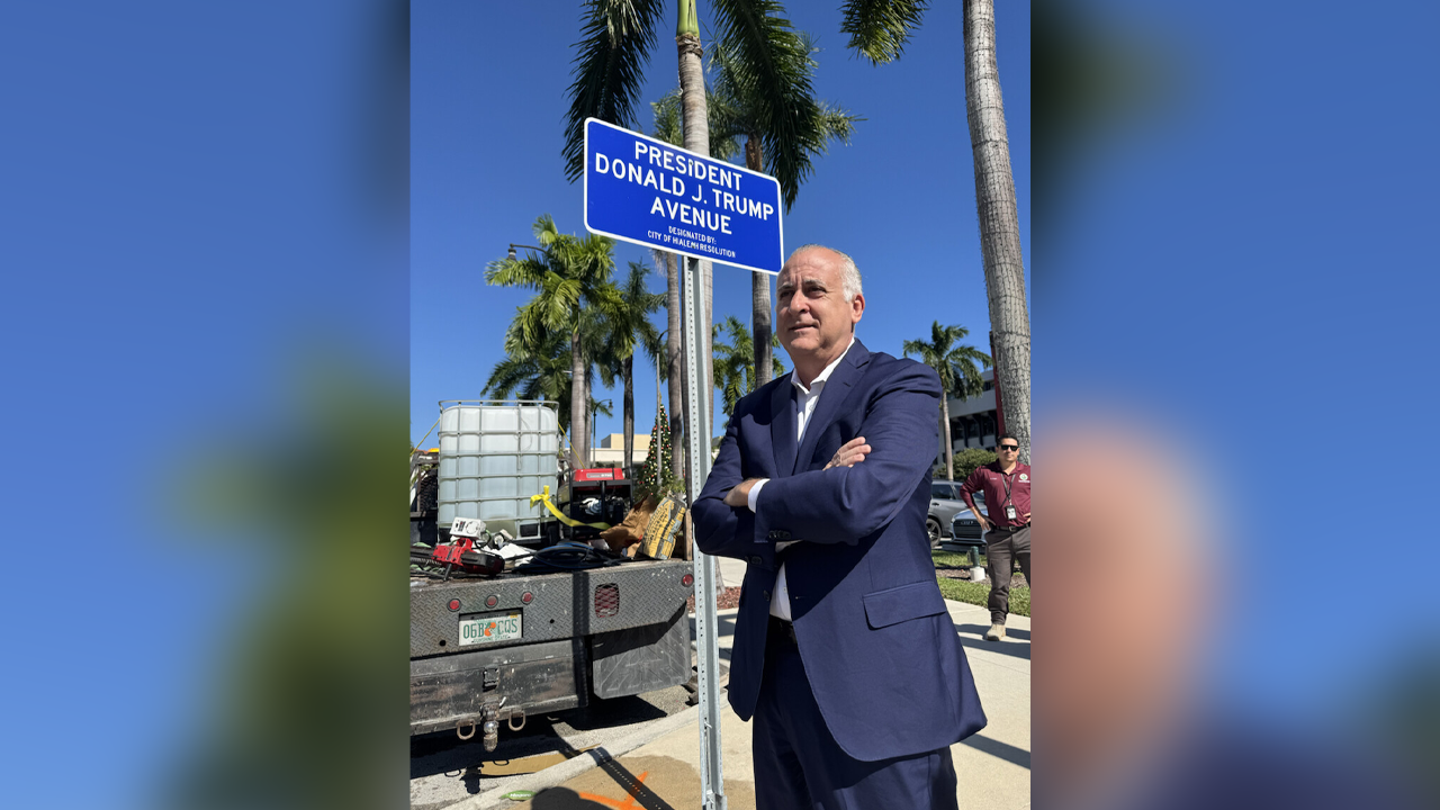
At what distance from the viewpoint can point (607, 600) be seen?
455 cm

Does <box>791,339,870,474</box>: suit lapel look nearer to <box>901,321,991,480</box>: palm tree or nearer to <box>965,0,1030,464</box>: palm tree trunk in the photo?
<box>965,0,1030,464</box>: palm tree trunk

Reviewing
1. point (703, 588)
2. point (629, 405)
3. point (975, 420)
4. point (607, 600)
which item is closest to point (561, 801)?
point (607, 600)

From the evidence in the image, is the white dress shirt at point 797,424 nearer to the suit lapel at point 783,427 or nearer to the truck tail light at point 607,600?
the suit lapel at point 783,427

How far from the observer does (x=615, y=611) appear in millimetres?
4559

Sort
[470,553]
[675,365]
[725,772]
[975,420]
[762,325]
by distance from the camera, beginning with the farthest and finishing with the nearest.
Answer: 1. [975,420]
2. [675,365]
3. [762,325]
4. [470,553]
5. [725,772]

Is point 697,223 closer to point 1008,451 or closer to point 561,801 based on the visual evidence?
point 561,801

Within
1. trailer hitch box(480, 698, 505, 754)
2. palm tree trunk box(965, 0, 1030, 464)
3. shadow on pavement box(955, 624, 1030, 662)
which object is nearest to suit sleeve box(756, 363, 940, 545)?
trailer hitch box(480, 698, 505, 754)

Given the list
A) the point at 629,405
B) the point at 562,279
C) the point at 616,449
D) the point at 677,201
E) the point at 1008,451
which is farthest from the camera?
the point at 616,449

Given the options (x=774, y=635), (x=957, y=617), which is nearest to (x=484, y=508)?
(x=957, y=617)

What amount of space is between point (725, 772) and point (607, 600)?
4.19 feet

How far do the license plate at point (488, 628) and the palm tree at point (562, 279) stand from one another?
806 inches

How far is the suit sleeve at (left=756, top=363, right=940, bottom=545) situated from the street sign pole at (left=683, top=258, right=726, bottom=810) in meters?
1.10

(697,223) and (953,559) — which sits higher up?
(697,223)
